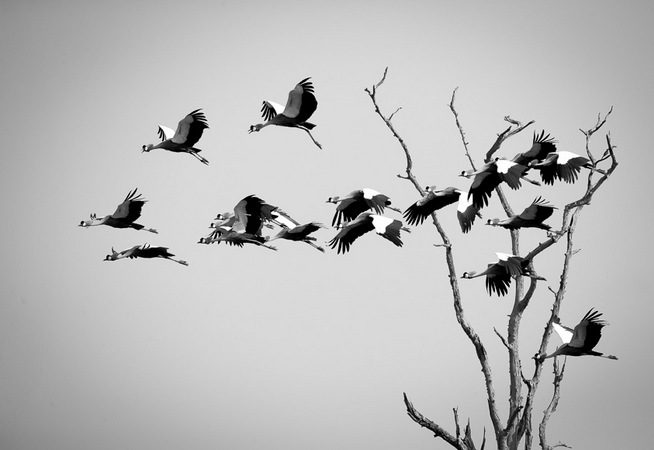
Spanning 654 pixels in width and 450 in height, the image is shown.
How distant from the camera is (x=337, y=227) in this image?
26719mm

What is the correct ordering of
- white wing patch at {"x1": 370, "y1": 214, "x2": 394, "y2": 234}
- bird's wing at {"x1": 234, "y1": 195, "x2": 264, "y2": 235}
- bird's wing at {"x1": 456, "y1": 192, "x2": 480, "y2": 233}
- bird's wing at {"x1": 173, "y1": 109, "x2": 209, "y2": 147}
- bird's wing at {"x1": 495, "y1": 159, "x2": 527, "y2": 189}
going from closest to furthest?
bird's wing at {"x1": 495, "y1": 159, "x2": 527, "y2": 189}, white wing patch at {"x1": 370, "y1": 214, "x2": 394, "y2": 234}, bird's wing at {"x1": 456, "y1": 192, "x2": 480, "y2": 233}, bird's wing at {"x1": 234, "y1": 195, "x2": 264, "y2": 235}, bird's wing at {"x1": 173, "y1": 109, "x2": 209, "y2": 147}

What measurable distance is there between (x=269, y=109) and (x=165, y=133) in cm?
277

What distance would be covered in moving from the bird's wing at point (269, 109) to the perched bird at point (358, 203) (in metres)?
2.50

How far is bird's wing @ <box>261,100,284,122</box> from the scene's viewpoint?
28953 millimetres

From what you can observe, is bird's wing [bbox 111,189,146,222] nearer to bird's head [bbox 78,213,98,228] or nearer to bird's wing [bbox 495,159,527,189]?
bird's head [bbox 78,213,98,228]

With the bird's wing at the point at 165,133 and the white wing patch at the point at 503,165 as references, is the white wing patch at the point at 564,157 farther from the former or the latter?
the bird's wing at the point at 165,133

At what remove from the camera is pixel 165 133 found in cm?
3028

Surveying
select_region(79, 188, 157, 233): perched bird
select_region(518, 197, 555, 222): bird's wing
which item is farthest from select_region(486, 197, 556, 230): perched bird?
select_region(79, 188, 157, 233): perched bird

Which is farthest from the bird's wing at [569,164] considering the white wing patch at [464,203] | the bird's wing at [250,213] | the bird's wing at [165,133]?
the bird's wing at [165,133]

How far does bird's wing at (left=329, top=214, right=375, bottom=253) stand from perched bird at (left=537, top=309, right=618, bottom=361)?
15.2ft

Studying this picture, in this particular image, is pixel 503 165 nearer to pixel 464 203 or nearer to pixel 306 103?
pixel 464 203

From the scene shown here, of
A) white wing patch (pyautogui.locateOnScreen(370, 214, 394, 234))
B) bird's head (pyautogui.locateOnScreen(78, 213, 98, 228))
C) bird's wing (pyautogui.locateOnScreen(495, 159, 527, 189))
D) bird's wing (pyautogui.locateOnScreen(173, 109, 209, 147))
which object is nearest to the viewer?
bird's wing (pyautogui.locateOnScreen(495, 159, 527, 189))

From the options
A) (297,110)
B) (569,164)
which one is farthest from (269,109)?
(569,164)

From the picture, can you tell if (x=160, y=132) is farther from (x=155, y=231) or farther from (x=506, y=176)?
(x=506, y=176)
